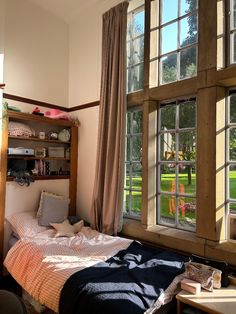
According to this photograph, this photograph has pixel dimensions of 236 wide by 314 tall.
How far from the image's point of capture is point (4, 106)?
2.94 m

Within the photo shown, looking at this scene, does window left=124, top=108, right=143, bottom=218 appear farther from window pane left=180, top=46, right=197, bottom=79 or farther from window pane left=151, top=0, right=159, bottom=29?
window pane left=151, top=0, right=159, bottom=29

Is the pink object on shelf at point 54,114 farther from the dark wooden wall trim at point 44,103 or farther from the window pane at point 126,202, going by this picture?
the window pane at point 126,202

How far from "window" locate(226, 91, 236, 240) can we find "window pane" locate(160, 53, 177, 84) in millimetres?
702

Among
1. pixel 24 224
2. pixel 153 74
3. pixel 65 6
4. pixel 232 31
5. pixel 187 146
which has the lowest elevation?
pixel 24 224

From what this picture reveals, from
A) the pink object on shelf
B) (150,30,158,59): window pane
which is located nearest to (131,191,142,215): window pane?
the pink object on shelf

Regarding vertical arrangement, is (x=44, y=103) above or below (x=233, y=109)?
above

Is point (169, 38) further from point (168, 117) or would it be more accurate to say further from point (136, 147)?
point (136, 147)

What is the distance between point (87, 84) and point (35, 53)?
83 cm

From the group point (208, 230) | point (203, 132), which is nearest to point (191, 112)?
point (203, 132)

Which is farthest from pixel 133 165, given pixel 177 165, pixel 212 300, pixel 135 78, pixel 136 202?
pixel 212 300

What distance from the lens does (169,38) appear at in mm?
2887

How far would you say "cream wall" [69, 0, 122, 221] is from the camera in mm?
3486

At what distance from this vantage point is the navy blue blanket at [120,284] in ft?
5.43

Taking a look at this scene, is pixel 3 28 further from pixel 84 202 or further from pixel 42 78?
pixel 84 202
